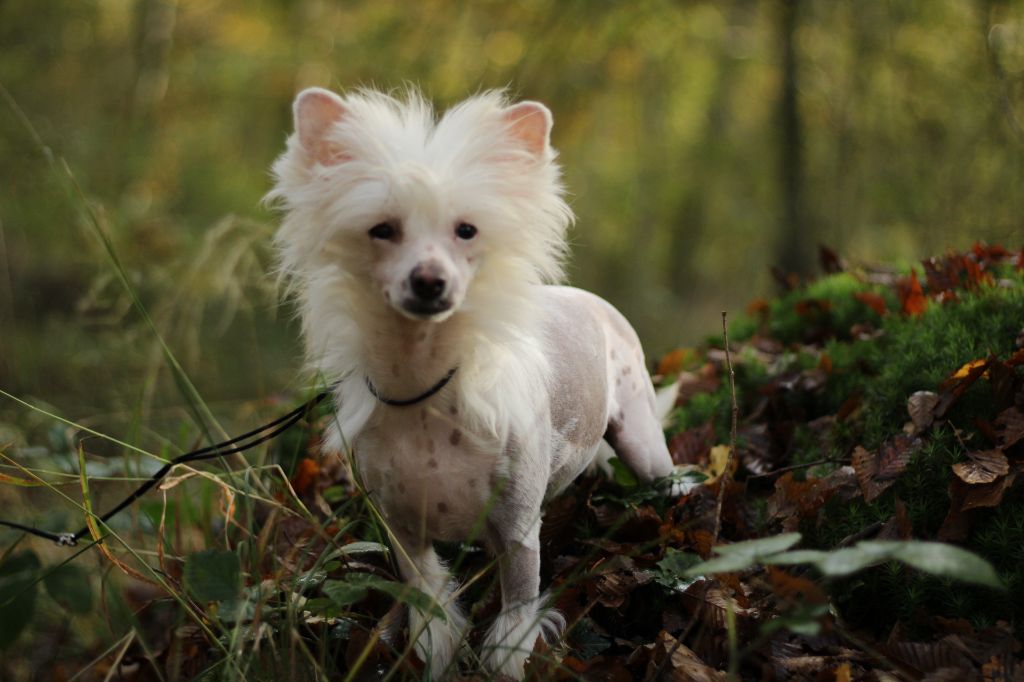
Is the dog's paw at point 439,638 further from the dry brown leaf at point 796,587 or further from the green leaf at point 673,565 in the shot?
the dry brown leaf at point 796,587

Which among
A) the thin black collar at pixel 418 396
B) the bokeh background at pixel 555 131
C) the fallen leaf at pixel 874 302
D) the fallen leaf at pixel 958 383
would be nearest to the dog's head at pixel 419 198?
the thin black collar at pixel 418 396

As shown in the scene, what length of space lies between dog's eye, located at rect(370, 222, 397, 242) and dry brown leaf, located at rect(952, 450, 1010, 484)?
183cm

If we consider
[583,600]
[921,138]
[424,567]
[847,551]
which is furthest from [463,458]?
[921,138]

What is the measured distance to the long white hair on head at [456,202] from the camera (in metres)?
2.18

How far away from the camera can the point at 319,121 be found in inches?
91.2

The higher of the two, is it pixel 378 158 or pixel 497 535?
pixel 378 158

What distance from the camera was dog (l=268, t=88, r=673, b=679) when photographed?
2.14 m

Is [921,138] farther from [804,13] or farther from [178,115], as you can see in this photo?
[178,115]

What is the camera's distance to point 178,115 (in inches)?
436

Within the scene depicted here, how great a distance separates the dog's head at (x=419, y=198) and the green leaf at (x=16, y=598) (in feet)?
3.95

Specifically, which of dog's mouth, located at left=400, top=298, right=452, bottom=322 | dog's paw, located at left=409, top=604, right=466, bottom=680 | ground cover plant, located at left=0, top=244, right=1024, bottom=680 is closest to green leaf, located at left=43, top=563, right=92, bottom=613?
ground cover plant, located at left=0, top=244, right=1024, bottom=680

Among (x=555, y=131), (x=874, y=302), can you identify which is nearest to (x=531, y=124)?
(x=874, y=302)

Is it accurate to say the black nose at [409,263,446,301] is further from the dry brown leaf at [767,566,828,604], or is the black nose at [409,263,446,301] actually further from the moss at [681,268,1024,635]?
the moss at [681,268,1024,635]

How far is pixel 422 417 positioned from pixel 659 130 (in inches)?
454
